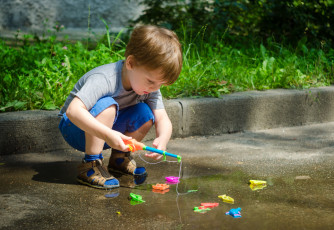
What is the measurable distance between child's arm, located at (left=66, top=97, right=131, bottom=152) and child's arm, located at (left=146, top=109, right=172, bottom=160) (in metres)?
0.22

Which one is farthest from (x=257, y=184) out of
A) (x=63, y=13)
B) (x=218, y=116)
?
(x=63, y=13)

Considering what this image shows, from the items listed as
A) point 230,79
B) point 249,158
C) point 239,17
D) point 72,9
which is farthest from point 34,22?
point 249,158

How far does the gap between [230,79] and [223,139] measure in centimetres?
68

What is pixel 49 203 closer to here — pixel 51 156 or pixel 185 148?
pixel 51 156

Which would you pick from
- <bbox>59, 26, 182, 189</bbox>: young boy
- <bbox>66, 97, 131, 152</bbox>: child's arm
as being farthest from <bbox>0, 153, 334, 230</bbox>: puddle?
<bbox>66, 97, 131, 152</bbox>: child's arm

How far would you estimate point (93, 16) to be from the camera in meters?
7.57

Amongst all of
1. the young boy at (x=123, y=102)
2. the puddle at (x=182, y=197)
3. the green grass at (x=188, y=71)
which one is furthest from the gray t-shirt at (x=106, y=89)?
the green grass at (x=188, y=71)

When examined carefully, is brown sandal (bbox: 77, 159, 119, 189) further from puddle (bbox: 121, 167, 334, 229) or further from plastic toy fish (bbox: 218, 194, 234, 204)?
plastic toy fish (bbox: 218, 194, 234, 204)

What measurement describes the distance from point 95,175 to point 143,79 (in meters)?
0.58

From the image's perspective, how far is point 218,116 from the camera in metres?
3.87

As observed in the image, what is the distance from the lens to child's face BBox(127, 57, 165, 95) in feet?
8.29

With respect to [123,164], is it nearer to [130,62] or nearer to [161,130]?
[161,130]

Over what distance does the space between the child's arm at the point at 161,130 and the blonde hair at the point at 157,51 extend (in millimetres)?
315

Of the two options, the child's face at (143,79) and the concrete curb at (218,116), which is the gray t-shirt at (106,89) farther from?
the concrete curb at (218,116)
